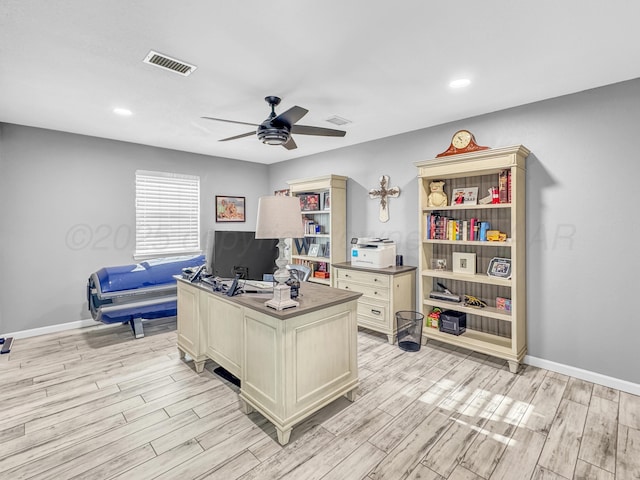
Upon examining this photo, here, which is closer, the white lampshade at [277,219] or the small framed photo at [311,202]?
the white lampshade at [277,219]

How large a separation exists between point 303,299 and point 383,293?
66.2 inches

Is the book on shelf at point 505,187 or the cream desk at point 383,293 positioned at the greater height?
the book on shelf at point 505,187

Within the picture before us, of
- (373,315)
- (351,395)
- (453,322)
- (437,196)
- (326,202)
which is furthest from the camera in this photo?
(326,202)

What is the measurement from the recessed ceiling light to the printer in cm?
186

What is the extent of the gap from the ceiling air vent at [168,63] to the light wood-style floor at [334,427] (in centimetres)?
255

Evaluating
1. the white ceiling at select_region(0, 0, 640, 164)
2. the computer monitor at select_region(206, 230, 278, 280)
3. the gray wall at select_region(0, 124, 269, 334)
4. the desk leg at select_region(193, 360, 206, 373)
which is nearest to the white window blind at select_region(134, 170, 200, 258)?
the gray wall at select_region(0, 124, 269, 334)

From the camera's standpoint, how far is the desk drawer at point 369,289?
3.72 meters

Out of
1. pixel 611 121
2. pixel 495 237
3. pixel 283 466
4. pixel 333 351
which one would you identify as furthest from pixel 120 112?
pixel 611 121

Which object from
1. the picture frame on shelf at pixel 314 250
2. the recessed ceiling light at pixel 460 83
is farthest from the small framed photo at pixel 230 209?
the recessed ceiling light at pixel 460 83

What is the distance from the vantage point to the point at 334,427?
2162mm

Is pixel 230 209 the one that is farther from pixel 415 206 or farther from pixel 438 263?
pixel 438 263

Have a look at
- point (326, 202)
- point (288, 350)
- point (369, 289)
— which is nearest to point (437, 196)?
point (369, 289)

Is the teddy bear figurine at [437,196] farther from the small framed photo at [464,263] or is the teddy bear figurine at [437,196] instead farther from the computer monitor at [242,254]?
the computer monitor at [242,254]

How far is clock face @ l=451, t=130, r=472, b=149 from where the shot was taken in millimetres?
3447
